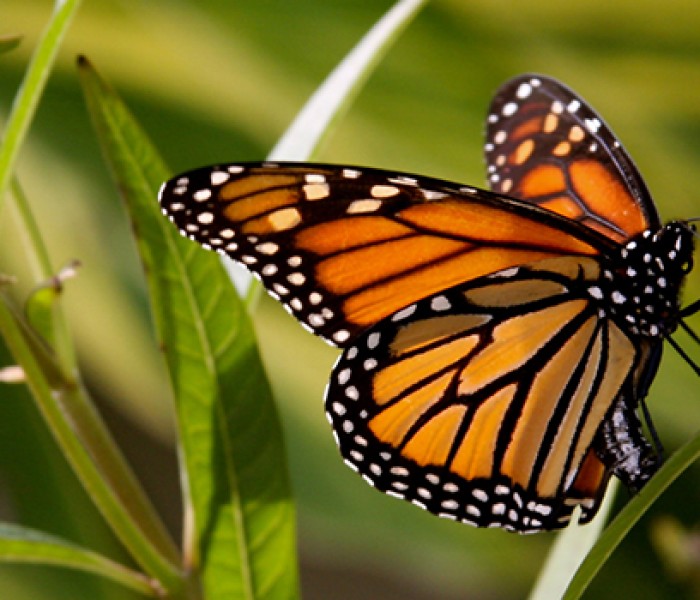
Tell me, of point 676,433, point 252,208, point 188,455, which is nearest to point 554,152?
point 252,208

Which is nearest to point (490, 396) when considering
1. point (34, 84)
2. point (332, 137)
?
point (34, 84)

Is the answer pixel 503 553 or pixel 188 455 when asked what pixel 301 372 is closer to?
pixel 503 553

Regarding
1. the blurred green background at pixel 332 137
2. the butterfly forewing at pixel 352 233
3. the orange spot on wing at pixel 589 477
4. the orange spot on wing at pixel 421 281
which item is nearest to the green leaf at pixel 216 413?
the butterfly forewing at pixel 352 233

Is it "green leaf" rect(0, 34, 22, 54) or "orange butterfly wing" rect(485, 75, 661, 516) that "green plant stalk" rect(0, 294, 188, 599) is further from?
"orange butterfly wing" rect(485, 75, 661, 516)

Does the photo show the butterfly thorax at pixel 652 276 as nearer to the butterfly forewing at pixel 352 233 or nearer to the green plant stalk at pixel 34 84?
the butterfly forewing at pixel 352 233

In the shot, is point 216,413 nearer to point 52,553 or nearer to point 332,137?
point 52,553

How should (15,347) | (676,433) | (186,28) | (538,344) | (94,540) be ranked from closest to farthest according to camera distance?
(15,347)
(538,344)
(94,540)
(676,433)
(186,28)

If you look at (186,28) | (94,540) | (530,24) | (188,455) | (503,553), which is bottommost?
(94,540)
